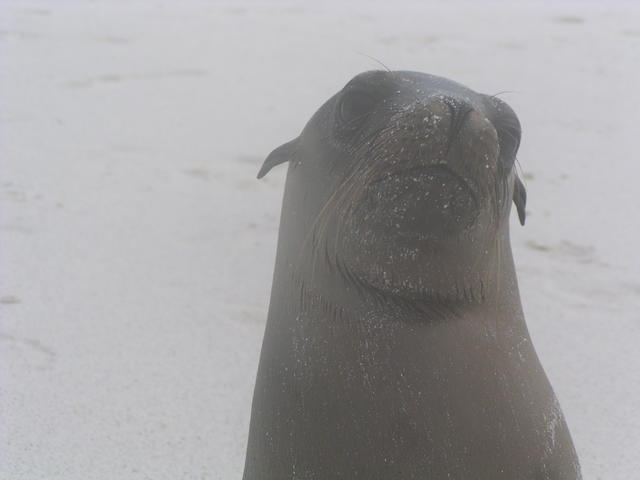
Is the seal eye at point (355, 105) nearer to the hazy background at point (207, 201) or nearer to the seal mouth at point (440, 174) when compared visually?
the seal mouth at point (440, 174)

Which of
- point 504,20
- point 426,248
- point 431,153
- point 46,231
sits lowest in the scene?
point 46,231

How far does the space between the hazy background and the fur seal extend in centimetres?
95

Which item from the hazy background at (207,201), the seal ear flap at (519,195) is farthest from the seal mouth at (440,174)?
the hazy background at (207,201)

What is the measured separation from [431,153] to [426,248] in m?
0.16

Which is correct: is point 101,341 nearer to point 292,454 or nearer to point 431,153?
point 292,454

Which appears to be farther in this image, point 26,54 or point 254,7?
point 254,7

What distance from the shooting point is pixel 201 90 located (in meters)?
5.74

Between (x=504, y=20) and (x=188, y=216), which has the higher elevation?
(x=504, y=20)

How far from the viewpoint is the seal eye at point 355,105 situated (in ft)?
5.54

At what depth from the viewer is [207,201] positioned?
14.2 ft

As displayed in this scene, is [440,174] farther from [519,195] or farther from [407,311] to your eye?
[519,195]

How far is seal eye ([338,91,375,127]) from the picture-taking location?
1.69 meters

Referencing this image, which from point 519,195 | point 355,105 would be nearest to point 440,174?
point 355,105

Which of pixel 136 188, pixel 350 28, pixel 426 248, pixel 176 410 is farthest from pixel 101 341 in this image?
pixel 350 28
